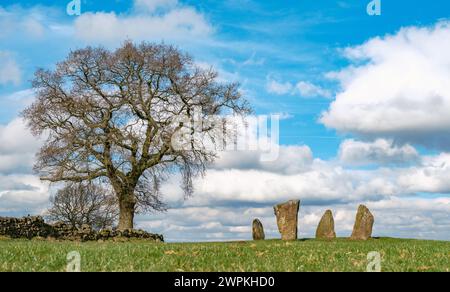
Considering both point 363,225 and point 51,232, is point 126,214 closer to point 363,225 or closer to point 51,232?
point 51,232

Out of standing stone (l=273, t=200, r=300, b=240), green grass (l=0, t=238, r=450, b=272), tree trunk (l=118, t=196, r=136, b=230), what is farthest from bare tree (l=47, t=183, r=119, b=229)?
green grass (l=0, t=238, r=450, b=272)

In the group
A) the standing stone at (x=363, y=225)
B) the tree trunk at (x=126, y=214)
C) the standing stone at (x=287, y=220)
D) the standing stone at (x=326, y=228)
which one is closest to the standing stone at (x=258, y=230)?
the standing stone at (x=287, y=220)

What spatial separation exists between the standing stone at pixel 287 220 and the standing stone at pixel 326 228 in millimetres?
1852

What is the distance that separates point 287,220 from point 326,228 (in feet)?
8.84

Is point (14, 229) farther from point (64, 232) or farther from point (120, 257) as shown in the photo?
point (120, 257)

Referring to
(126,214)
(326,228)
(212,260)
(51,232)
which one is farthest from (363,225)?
(212,260)

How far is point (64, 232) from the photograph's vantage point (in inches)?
1523

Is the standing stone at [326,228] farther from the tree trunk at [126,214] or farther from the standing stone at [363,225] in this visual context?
the tree trunk at [126,214]

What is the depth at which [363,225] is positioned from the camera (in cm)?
3494

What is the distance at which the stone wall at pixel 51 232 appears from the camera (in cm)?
3591
